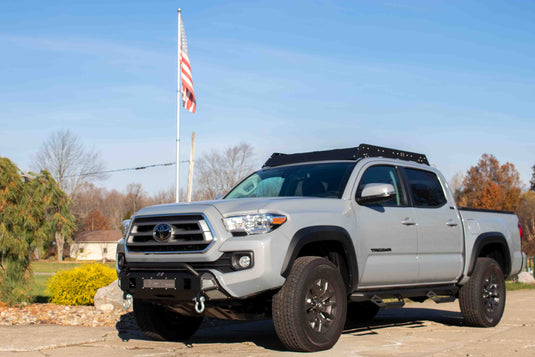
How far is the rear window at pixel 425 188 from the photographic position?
7.77 m

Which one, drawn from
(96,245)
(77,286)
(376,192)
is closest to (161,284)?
(376,192)

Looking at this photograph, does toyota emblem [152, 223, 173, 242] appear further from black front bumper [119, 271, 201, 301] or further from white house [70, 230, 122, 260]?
white house [70, 230, 122, 260]

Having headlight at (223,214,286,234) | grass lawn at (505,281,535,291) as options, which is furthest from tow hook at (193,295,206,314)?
grass lawn at (505,281,535,291)

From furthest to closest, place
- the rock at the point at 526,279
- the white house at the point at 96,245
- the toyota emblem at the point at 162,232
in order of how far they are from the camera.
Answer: the white house at the point at 96,245
the rock at the point at 526,279
the toyota emblem at the point at 162,232

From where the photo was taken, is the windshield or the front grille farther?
the windshield

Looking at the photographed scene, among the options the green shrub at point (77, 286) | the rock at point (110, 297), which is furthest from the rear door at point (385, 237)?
the green shrub at point (77, 286)

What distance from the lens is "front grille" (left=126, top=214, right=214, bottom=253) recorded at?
568 cm

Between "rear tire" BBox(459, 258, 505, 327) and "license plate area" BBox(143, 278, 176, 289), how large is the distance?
4227 mm

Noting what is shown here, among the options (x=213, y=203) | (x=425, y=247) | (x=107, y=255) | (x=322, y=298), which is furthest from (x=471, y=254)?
(x=107, y=255)

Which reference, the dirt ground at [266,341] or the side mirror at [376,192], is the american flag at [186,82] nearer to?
the dirt ground at [266,341]

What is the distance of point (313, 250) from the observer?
6383 millimetres

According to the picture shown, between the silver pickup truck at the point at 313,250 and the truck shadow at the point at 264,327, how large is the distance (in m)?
0.44

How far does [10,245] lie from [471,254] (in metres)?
6.68

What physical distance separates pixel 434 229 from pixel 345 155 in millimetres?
1429
